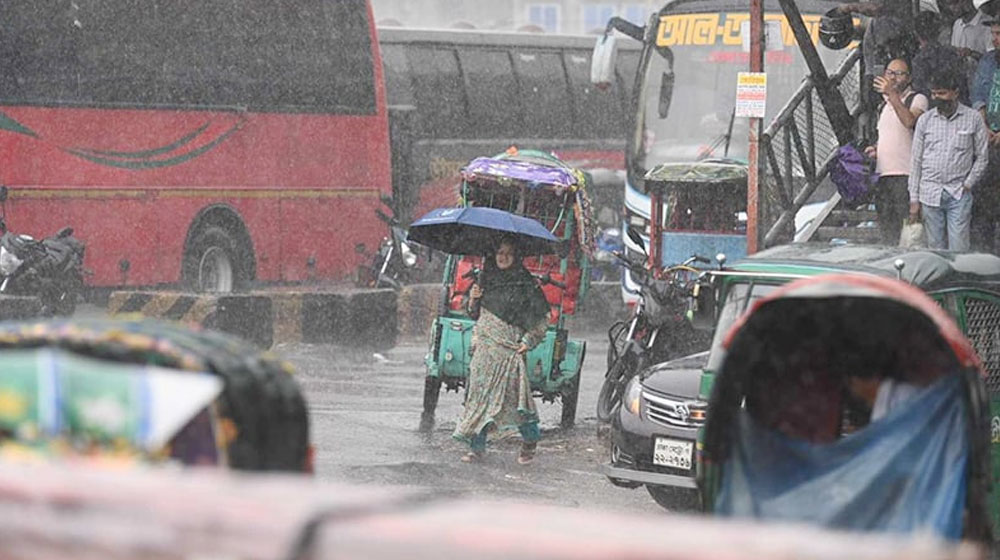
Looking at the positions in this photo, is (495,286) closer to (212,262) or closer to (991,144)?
(991,144)

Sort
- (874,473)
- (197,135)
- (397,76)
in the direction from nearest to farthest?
(874,473), (197,135), (397,76)

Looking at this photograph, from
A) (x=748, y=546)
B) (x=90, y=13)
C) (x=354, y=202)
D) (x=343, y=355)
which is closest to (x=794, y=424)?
(x=748, y=546)

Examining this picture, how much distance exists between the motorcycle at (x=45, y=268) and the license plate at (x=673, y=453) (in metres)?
9.90

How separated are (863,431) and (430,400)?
8914mm

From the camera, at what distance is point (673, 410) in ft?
36.8

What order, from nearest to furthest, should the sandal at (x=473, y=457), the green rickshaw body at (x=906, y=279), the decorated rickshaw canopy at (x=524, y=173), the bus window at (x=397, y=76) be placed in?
1. the green rickshaw body at (x=906, y=279)
2. the sandal at (x=473, y=457)
3. the decorated rickshaw canopy at (x=524, y=173)
4. the bus window at (x=397, y=76)

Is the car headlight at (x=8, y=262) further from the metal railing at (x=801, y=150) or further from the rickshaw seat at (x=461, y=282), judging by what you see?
the metal railing at (x=801, y=150)

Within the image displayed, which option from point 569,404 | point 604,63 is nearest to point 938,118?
point 569,404

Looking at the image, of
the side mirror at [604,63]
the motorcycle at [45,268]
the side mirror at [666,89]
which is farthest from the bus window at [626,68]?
the motorcycle at [45,268]

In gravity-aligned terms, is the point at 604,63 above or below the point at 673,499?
above

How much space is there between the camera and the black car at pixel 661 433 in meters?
11.1

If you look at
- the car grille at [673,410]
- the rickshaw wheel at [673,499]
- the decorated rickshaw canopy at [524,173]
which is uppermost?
the decorated rickshaw canopy at [524,173]

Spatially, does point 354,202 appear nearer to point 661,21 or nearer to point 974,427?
point 661,21

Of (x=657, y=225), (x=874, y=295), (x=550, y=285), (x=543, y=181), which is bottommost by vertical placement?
(x=550, y=285)
